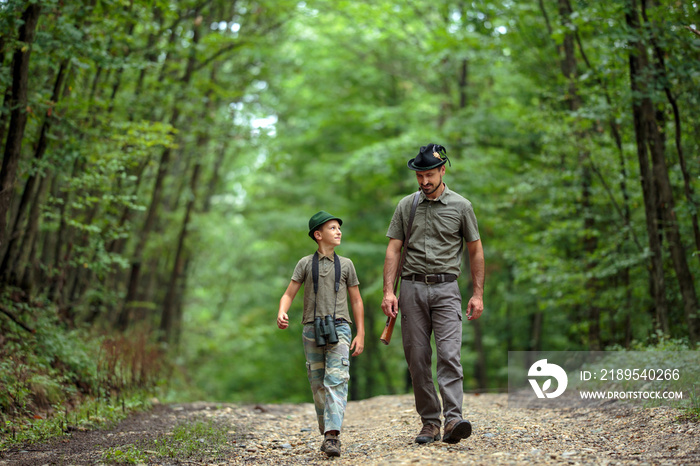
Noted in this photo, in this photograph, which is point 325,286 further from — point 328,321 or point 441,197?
point 441,197

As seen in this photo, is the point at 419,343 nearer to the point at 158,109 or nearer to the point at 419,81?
the point at 158,109

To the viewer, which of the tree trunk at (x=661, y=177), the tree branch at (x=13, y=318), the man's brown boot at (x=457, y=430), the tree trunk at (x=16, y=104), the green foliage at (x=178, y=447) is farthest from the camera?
the tree trunk at (x=661, y=177)

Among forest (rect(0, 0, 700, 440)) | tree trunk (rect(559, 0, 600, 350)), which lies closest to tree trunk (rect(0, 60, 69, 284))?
forest (rect(0, 0, 700, 440))

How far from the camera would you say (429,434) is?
520 centimetres

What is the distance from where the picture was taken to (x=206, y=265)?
21234 millimetres

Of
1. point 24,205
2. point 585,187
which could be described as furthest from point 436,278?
point 585,187

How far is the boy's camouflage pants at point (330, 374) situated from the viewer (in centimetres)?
514

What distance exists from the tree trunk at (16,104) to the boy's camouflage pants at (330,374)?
3982 millimetres

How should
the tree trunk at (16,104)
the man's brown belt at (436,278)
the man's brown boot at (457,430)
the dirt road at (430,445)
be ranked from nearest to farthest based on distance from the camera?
the dirt road at (430,445), the man's brown boot at (457,430), the man's brown belt at (436,278), the tree trunk at (16,104)

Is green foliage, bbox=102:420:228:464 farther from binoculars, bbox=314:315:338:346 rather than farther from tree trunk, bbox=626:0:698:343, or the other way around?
tree trunk, bbox=626:0:698:343
